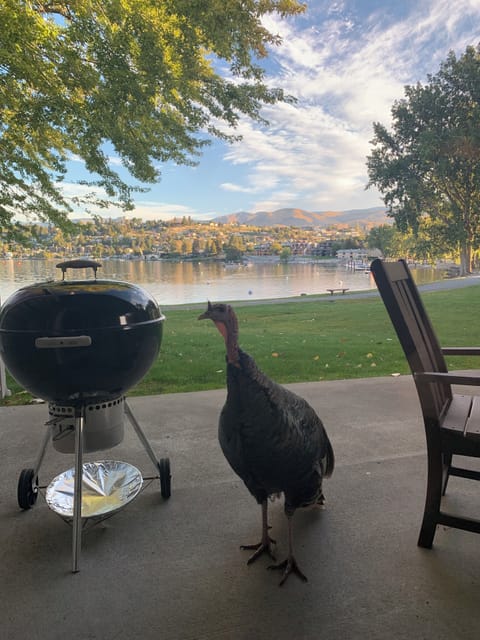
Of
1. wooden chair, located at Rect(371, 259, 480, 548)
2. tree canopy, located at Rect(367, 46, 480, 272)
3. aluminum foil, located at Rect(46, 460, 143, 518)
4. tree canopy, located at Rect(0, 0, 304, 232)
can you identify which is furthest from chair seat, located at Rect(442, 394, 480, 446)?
tree canopy, located at Rect(367, 46, 480, 272)

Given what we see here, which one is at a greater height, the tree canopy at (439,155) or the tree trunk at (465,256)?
the tree canopy at (439,155)

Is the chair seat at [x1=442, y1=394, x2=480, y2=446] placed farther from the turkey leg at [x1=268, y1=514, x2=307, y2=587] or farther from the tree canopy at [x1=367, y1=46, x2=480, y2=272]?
the tree canopy at [x1=367, y1=46, x2=480, y2=272]

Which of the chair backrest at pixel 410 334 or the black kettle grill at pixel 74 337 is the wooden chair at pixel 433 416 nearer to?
the chair backrest at pixel 410 334

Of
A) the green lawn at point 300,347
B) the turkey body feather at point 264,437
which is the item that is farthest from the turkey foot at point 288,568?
the green lawn at point 300,347

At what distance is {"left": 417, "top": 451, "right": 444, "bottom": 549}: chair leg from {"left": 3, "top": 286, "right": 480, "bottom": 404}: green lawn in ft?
9.70

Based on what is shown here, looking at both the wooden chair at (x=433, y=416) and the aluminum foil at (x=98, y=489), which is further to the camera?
the aluminum foil at (x=98, y=489)

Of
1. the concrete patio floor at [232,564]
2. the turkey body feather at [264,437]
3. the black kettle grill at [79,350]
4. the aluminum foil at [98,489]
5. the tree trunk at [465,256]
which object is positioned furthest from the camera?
the tree trunk at [465,256]

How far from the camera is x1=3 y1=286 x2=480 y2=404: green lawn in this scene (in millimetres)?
5020

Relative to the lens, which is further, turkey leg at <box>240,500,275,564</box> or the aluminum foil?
the aluminum foil

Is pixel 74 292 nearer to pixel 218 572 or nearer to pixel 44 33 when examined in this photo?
pixel 218 572

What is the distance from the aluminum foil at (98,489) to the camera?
2.10m

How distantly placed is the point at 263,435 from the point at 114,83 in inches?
181

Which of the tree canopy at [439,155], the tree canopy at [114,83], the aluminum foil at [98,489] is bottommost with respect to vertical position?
the aluminum foil at [98,489]

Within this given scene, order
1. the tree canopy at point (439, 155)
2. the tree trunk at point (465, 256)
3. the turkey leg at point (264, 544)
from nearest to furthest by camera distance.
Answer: the turkey leg at point (264, 544) < the tree canopy at point (439, 155) < the tree trunk at point (465, 256)
